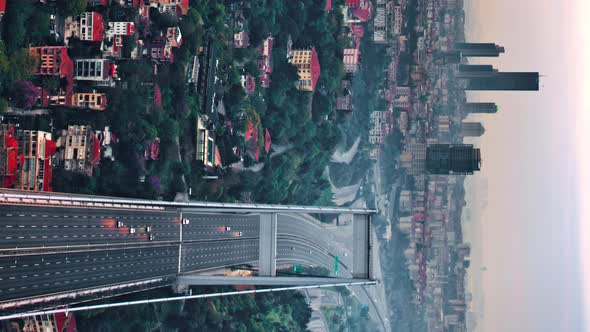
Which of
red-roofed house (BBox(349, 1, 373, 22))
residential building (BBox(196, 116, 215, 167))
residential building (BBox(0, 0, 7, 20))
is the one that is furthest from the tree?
red-roofed house (BBox(349, 1, 373, 22))

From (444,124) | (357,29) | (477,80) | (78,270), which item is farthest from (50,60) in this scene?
(477,80)

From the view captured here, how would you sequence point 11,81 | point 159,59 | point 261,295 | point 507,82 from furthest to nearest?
point 507,82
point 261,295
point 159,59
point 11,81

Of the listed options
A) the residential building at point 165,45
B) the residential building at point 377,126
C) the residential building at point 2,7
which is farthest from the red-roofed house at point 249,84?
the residential building at point 377,126

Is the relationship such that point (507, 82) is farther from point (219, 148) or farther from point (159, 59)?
point (159, 59)

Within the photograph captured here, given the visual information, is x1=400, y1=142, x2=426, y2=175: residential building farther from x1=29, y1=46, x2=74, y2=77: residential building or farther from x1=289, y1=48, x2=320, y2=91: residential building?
x1=29, y1=46, x2=74, y2=77: residential building

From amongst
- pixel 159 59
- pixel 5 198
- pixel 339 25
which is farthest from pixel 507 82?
pixel 5 198

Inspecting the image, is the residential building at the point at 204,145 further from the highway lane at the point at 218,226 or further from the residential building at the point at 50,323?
the residential building at the point at 50,323
